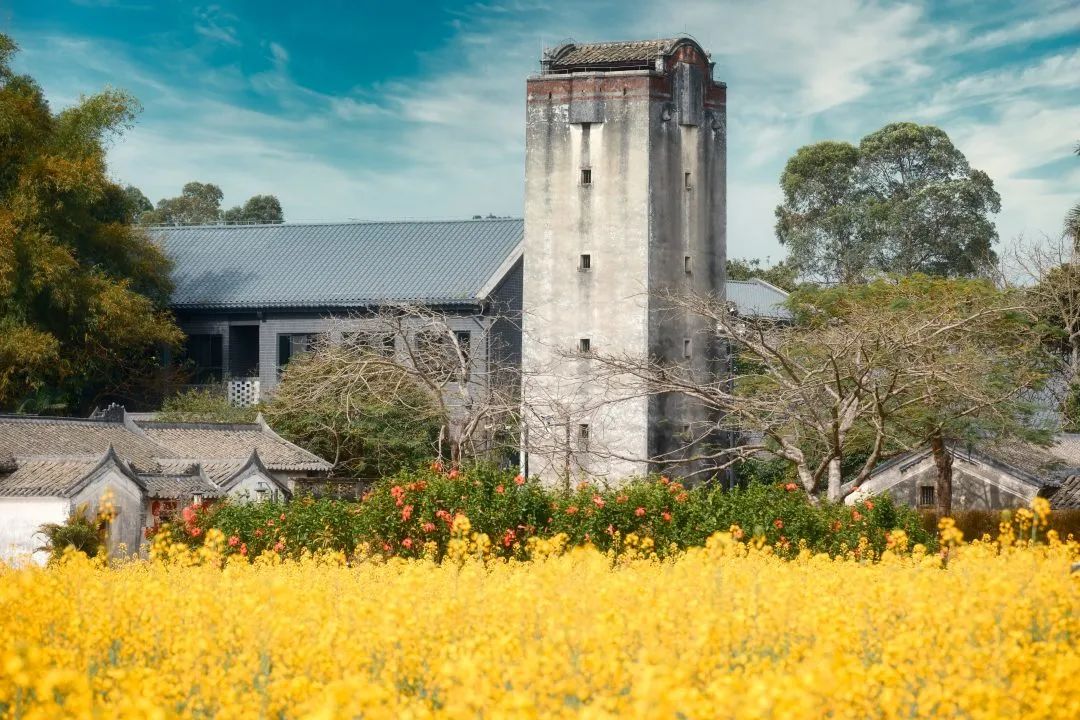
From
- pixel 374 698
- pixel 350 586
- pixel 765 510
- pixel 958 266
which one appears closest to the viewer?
pixel 374 698

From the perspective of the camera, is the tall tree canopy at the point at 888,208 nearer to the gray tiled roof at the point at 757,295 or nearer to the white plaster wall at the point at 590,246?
the gray tiled roof at the point at 757,295

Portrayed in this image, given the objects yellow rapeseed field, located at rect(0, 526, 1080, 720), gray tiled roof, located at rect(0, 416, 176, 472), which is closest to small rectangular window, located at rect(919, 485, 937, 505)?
gray tiled roof, located at rect(0, 416, 176, 472)

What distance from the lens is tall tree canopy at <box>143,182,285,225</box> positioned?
7312 centimetres

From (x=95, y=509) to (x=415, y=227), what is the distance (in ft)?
69.0

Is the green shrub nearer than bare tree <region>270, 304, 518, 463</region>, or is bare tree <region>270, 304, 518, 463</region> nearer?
the green shrub

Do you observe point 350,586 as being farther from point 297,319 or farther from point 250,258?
point 250,258

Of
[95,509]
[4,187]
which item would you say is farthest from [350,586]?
[4,187]

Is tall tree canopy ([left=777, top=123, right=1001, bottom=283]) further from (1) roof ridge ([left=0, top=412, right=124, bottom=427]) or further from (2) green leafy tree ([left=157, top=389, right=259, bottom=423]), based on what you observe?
(1) roof ridge ([left=0, top=412, right=124, bottom=427])

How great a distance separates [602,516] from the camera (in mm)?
18891

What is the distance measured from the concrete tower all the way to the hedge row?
18.4m

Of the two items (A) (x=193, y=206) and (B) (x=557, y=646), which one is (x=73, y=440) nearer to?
(B) (x=557, y=646)

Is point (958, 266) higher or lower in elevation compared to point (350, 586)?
higher

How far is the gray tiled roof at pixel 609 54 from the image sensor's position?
129 ft

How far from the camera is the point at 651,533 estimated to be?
61.7 ft
